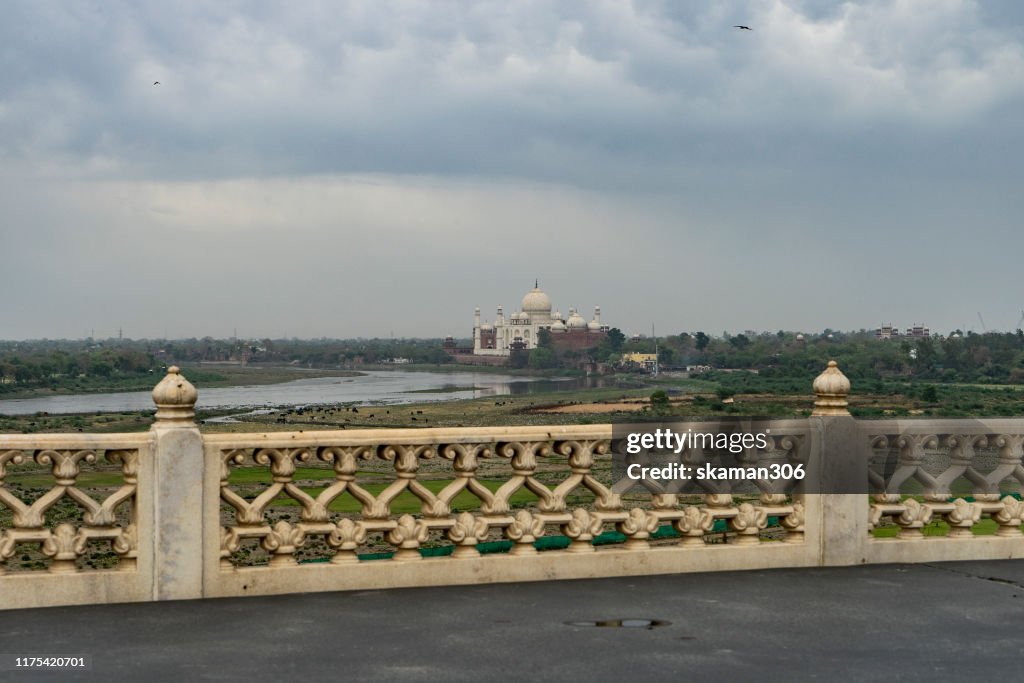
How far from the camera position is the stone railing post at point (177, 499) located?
6961 millimetres

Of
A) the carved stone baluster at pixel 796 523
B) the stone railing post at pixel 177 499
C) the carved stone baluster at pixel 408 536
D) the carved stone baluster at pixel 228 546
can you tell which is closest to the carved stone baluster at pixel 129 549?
the stone railing post at pixel 177 499

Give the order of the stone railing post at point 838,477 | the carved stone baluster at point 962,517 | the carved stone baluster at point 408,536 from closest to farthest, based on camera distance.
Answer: the carved stone baluster at point 408,536 → the stone railing post at point 838,477 → the carved stone baluster at point 962,517

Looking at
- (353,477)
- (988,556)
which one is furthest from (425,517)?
(988,556)

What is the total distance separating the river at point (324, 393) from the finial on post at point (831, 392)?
97.1 meters

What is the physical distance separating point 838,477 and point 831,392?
23.7 inches

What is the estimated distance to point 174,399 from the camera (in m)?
7.02

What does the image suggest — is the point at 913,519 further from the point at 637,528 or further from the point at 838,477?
Answer: the point at 637,528

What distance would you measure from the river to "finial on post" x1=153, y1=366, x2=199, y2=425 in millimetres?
96881

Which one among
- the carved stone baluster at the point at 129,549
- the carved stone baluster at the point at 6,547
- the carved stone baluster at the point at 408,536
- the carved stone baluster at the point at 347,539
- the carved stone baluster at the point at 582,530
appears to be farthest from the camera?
the carved stone baluster at the point at 582,530

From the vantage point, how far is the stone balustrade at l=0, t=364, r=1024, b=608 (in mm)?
6918

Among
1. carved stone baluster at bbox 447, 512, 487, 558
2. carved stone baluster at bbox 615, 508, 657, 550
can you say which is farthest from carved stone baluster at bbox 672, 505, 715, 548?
carved stone baluster at bbox 447, 512, 487, 558

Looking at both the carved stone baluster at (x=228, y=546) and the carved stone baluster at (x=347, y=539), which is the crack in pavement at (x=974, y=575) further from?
the carved stone baluster at (x=228, y=546)

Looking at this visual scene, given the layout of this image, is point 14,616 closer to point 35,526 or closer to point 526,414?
point 35,526

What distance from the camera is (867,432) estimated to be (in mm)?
8414
